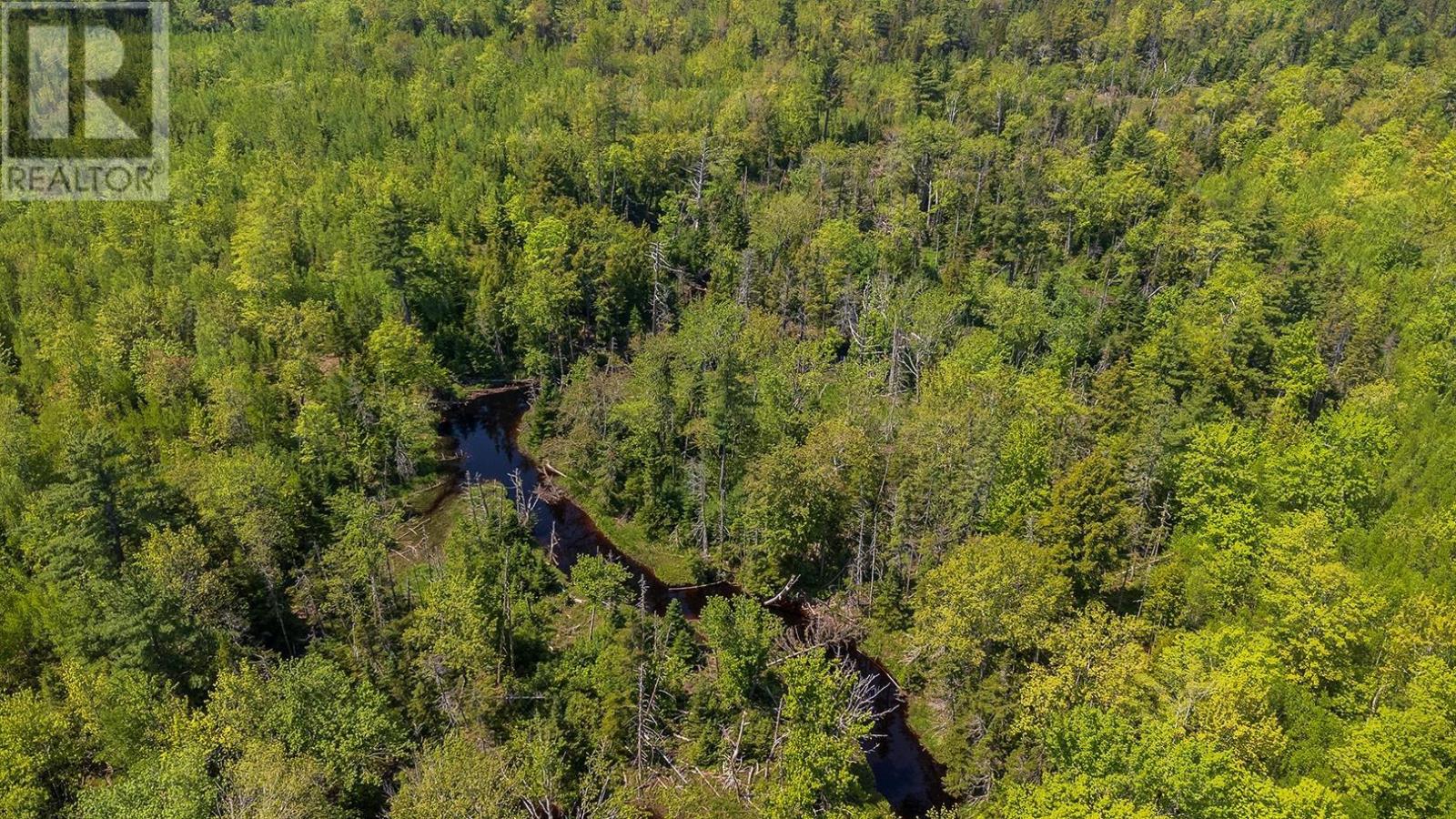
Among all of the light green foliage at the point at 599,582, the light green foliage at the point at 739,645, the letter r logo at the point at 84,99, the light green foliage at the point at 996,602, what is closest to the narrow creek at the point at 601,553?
the light green foliage at the point at 599,582

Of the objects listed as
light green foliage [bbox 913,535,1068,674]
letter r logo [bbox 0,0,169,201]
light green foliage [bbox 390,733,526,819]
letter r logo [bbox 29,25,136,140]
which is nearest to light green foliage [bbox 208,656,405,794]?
light green foliage [bbox 390,733,526,819]

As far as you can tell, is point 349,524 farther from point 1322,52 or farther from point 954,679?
point 1322,52

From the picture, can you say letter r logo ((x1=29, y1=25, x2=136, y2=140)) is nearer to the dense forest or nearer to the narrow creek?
the dense forest

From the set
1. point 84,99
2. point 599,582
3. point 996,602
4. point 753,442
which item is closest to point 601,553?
point 599,582

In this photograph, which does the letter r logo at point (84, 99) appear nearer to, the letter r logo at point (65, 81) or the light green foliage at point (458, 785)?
the letter r logo at point (65, 81)

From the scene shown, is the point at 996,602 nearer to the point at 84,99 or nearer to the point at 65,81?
the point at 84,99

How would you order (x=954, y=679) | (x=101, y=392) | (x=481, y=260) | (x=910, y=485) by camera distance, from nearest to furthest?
(x=954, y=679)
(x=910, y=485)
(x=101, y=392)
(x=481, y=260)

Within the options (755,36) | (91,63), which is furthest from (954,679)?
(91,63)

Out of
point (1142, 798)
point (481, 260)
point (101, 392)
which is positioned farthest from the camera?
point (481, 260)
